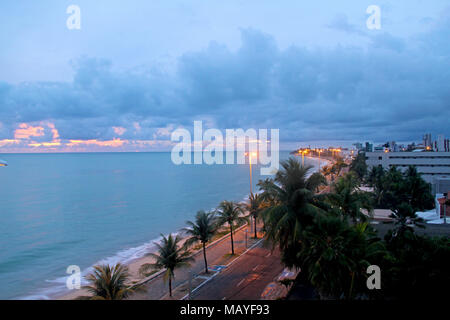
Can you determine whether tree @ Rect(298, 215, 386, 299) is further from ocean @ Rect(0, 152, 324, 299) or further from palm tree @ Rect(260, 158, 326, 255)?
ocean @ Rect(0, 152, 324, 299)

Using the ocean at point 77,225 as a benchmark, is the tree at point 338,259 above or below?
above

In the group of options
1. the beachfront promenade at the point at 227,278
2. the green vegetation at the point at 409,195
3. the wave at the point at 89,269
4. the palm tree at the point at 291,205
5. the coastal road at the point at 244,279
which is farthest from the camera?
the green vegetation at the point at 409,195

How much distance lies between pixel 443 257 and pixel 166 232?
36.7 m

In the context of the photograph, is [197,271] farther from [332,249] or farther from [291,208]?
[332,249]

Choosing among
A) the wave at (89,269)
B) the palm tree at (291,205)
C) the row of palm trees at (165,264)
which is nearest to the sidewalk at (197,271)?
the row of palm trees at (165,264)

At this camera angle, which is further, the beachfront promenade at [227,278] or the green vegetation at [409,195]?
the green vegetation at [409,195]

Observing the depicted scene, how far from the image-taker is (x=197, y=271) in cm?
2081

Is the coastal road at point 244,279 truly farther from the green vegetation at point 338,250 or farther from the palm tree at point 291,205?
the green vegetation at point 338,250

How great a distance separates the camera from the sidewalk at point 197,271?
57.1ft

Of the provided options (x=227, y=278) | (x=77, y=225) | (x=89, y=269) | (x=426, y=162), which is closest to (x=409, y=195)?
(x=227, y=278)

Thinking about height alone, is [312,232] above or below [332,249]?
above

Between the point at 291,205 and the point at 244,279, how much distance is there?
306 inches
